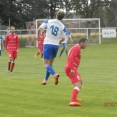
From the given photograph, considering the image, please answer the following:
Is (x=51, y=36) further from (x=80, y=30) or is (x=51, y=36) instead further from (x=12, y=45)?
(x=80, y=30)

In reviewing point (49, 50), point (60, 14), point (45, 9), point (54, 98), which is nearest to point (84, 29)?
point (45, 9)

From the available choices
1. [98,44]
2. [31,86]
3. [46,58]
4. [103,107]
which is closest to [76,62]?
[103,107]

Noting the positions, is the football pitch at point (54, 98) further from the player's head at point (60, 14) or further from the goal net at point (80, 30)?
the goal net at point (80, 30)

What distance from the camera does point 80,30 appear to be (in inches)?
1945

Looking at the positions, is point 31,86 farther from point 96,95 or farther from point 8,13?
point 8,13

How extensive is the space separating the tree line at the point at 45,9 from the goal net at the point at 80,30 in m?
5.40

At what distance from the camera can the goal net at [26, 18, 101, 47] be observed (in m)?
48.8

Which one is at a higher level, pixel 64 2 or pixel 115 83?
pixel 64 2

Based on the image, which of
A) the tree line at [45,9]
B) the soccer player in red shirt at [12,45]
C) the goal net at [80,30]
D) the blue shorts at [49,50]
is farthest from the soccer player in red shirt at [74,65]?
the tree line at [45,9]

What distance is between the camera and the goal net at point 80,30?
160 ft

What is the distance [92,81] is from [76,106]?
531cm

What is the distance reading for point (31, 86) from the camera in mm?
14531

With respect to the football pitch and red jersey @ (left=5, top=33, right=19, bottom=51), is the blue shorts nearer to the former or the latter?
the football pitch

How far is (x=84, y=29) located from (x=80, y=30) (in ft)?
1.61
